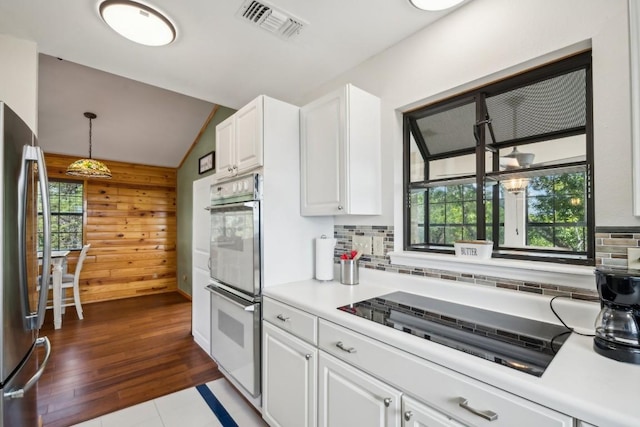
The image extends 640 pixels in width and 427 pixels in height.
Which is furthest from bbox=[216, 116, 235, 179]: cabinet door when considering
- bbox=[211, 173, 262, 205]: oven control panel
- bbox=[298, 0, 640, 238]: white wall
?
bbox=[298, 0, 640, 238]: white wall

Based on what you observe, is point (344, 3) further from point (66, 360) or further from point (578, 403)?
point (66, 360)

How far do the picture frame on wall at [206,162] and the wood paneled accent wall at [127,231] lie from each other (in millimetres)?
1420

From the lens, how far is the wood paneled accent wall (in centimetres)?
488

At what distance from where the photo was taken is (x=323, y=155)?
6.40 feet

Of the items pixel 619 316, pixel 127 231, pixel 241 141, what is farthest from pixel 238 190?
pixel 127 231

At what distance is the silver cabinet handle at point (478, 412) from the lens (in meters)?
0.84

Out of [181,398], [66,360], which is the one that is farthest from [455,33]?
[66,360]

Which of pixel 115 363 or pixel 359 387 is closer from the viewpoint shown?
pixel 359 387

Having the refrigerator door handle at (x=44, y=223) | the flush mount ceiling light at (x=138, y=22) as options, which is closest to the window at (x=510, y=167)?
the flush mount ceiling light at (x=138, y=22)

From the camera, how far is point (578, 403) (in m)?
0.72

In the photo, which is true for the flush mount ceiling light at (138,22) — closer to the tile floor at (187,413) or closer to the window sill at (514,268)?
the window sill at (514,268)

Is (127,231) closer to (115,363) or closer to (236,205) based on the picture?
(115,363)

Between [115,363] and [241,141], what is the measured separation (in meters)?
2.34

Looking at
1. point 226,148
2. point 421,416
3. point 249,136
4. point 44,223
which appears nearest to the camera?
point 421,416
